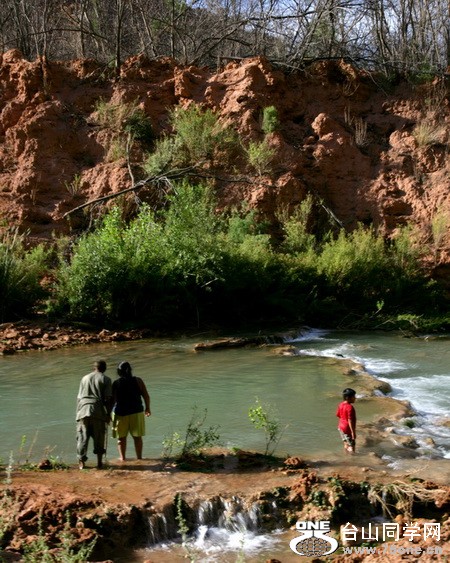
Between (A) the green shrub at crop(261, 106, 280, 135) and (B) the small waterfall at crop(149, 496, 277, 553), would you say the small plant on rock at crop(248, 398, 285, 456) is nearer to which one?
(B) the small waterfall at crop(149, 496, 277, 553)

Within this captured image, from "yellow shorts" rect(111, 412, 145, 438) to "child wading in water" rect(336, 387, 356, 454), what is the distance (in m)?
2.32

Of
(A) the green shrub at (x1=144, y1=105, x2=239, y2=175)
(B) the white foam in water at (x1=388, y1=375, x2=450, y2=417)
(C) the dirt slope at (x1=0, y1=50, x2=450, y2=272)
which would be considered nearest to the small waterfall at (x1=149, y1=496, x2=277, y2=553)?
(B) the white foam in water at (x1=388, y1=375, x2=450, y2=417)

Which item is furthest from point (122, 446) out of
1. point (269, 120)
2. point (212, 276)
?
point (269, 120)

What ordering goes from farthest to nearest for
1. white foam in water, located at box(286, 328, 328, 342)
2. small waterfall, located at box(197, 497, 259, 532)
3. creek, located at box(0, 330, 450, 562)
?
white foam in water, located at box(286, 328, 328, 342) < creek, located at box(0, 330, 450, 562) < small waterfall, located at box(197, 497, 259, 532)

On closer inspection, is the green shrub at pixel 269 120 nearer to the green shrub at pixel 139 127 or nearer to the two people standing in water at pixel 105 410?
the green shrub at pixel 139 127

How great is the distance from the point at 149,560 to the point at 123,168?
59.9 feet

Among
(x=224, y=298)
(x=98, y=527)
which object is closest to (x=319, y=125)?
(x=224, y=298)

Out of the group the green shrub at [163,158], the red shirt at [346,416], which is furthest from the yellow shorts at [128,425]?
the green shrub at [163,158]

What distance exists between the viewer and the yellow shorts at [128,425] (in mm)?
7676

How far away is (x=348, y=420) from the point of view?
7875 millimetres

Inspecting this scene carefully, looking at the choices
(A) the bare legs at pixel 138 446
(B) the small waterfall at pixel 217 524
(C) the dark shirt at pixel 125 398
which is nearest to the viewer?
(B) the small waterfall at pixel 217 524

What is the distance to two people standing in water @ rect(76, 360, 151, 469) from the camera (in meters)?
7.41

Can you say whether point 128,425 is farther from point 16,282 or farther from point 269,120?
point 269,120

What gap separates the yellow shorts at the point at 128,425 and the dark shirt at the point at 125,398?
0.17 ft
